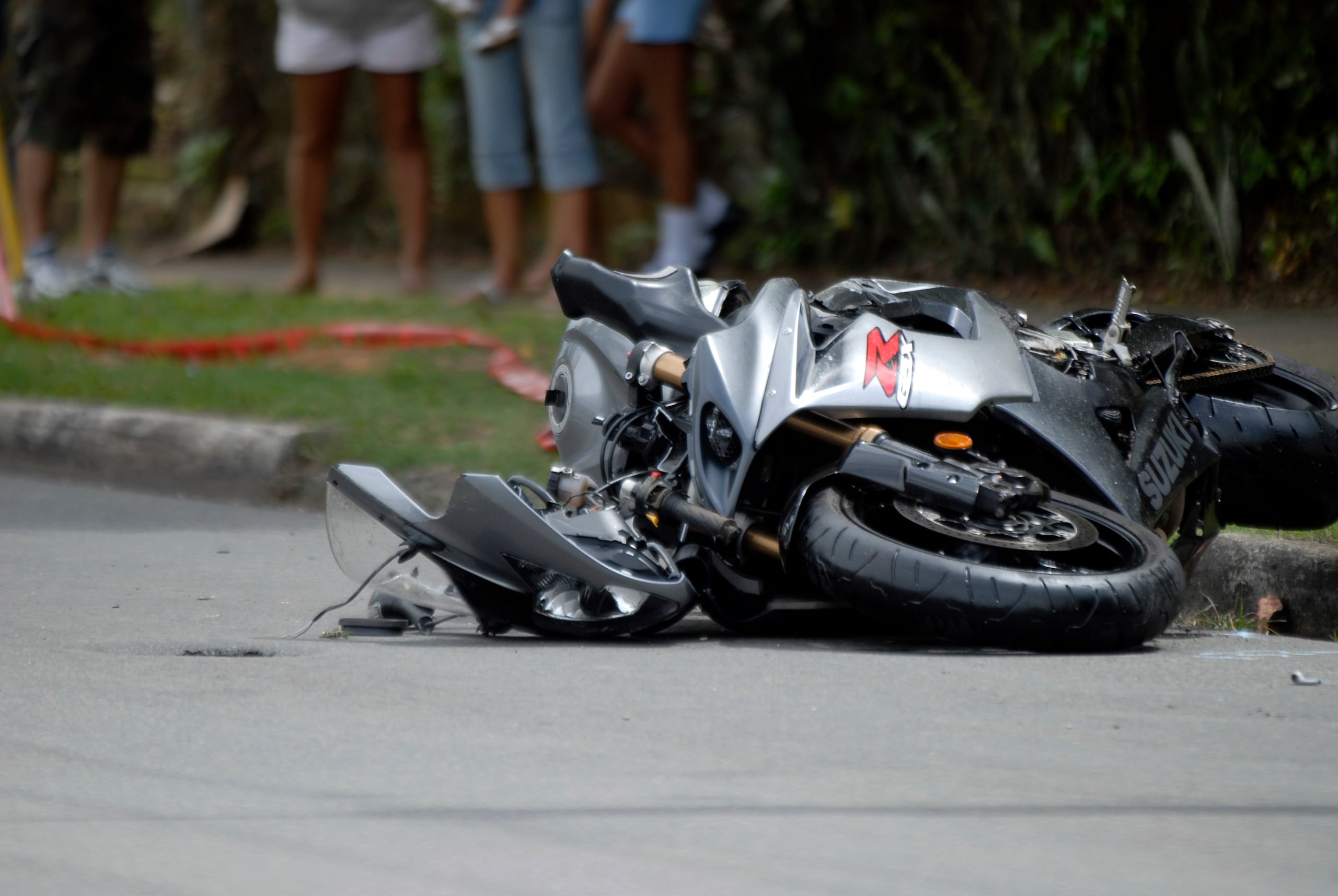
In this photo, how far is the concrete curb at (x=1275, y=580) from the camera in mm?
4551

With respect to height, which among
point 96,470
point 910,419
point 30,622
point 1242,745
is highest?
point 910,419

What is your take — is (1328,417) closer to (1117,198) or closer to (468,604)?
(468,604)

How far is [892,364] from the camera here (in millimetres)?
3951

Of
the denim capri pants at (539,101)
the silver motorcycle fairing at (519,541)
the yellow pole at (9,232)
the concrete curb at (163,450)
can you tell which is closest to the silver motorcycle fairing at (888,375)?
the silver motorcycle fairing at (519,541)

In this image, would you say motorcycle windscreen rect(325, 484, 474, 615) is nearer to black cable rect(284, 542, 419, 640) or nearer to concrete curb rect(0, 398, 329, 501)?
black cable rect(284, 542, 419, 640)

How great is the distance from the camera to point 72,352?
8320 mm

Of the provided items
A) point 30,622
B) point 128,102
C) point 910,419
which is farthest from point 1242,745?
point 128,102

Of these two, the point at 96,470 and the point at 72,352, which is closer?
the point at 96,470

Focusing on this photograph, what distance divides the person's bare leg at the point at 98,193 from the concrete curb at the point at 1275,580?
6.73 m

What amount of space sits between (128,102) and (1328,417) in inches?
272

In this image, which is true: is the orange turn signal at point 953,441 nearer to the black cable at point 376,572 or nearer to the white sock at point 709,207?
the black cable at point 376,572

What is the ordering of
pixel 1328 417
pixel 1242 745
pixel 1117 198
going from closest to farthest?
1. pixel 1242 745
2. pixel 1328 417
3. pixel 1117 198

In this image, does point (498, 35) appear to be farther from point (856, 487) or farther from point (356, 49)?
point (856, 487)

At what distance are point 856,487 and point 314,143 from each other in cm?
588
